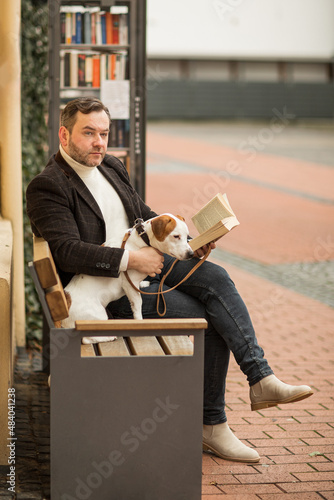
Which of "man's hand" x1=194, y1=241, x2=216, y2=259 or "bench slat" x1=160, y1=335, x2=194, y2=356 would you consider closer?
"bench slat" x1=160, y1=335, x2=194, y2=356

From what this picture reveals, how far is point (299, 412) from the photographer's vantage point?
4.79 metres

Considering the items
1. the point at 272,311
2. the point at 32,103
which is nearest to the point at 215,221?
Answer: the point at 32,103

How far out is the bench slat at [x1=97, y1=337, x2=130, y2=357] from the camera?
331cm

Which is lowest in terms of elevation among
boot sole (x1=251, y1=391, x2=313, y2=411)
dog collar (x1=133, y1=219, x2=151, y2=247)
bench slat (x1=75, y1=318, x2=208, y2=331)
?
boot sole (x1=251, y1=391, x2=313, y2=411)

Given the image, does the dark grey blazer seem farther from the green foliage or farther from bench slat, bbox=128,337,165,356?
the green foliage

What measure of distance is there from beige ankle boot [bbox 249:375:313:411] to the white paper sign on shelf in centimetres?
273

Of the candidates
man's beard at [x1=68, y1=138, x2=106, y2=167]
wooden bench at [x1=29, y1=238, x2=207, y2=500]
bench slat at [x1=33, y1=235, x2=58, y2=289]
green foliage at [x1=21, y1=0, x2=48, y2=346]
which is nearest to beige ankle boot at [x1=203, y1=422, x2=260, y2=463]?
wooden bench at [x1=29, y1=238, x2=207, y2=500]

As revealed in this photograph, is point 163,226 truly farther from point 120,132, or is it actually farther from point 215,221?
point 120,132

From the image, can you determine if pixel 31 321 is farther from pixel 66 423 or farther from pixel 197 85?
pixel 197 85

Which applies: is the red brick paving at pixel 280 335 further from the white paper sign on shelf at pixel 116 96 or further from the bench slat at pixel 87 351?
the white paper sign on shelf at pixel 116 96

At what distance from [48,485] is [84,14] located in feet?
11.1

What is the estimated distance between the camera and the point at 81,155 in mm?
3695

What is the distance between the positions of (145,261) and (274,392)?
2.77 ft

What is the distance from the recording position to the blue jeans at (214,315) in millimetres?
3691
